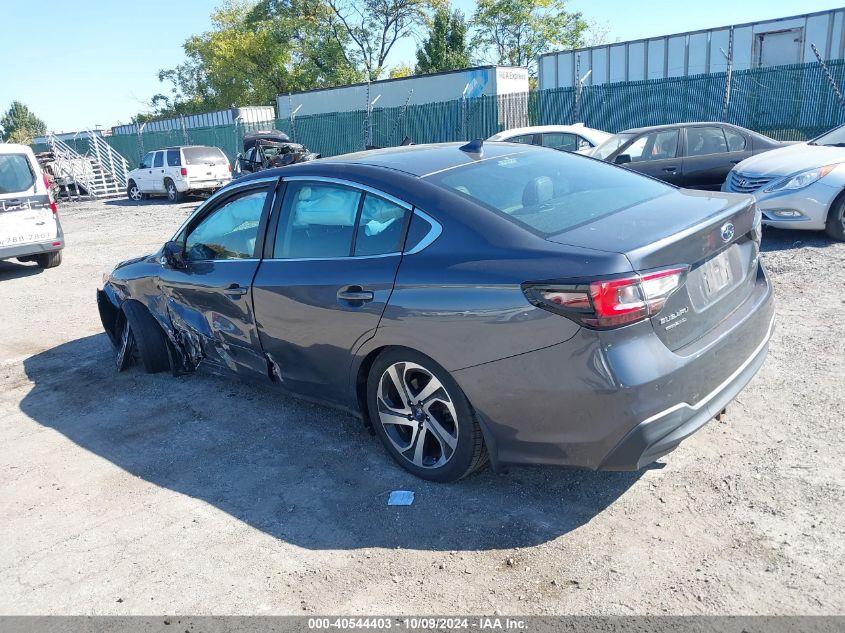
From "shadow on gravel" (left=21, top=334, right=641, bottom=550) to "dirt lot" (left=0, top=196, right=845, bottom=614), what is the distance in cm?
1

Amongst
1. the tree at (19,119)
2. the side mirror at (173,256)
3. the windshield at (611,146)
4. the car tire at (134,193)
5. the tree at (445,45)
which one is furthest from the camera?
the tree at (19,119)

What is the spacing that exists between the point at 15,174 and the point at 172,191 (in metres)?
12.2

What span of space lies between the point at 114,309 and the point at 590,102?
57.3 feet

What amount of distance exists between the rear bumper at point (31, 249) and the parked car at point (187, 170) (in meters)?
10.8

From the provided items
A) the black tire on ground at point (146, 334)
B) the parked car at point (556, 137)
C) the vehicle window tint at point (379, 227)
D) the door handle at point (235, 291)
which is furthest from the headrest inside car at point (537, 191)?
the parked car at point (556, 137)

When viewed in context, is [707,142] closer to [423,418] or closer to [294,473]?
[423,418]

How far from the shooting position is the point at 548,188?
370 cm

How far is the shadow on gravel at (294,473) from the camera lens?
10.7 ft

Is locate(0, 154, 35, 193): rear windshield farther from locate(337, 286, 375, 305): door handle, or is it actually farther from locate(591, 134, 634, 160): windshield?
locate(337, 286, 375, 305): door handle

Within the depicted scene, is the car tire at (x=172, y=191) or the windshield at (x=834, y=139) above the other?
the windshield at (x=834, y=139)

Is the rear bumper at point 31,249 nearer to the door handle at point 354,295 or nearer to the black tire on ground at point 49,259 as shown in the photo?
the black tire on ground at point 49,259

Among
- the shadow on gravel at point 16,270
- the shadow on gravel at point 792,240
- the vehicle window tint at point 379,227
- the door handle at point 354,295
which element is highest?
the vehicle window tint at point 379,227

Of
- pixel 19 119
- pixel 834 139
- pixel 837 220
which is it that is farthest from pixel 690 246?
pixel 19 119

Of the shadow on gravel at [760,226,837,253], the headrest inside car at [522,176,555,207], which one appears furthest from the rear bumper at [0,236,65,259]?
the shadow on gravel at [760,226,837,253]
